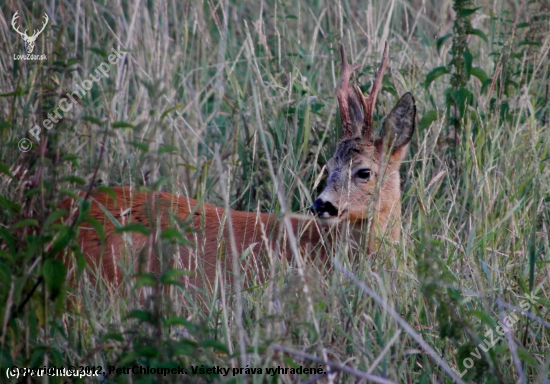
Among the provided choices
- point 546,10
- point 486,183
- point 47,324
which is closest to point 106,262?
point 47,324

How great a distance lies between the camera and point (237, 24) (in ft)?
20.7

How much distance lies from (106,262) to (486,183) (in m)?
2.10

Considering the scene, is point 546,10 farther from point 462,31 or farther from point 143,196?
point 143,196

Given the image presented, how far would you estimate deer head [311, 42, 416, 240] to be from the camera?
3992mm

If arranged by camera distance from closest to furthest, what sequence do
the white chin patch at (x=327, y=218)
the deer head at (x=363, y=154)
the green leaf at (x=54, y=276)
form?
the green leaf at (x=54, y=276) → the white chin patch at (x=327, y=218) → the deer head at (x=363, y=154)

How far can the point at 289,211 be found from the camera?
3252 mm

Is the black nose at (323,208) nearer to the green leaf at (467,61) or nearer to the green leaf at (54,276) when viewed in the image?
the green leaf at (467,61)

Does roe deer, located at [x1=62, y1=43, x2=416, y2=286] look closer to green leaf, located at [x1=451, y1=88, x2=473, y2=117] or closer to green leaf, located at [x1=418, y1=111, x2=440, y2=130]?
green leaf, located at [x1=418, y1=111, x2=440, y2=130]

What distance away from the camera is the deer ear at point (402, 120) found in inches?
162

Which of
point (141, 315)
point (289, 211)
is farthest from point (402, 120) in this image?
point (141, 315)

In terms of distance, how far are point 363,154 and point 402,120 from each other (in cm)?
32

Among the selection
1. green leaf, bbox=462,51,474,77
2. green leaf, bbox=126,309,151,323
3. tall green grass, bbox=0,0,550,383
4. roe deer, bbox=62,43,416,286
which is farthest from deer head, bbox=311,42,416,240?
green leaf, bbox=126,309,151,323

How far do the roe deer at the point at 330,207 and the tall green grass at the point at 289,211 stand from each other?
0.14 metres

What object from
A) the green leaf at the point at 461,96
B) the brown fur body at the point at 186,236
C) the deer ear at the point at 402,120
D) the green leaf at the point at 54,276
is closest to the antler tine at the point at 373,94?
the deer ear at the point at 402,120
